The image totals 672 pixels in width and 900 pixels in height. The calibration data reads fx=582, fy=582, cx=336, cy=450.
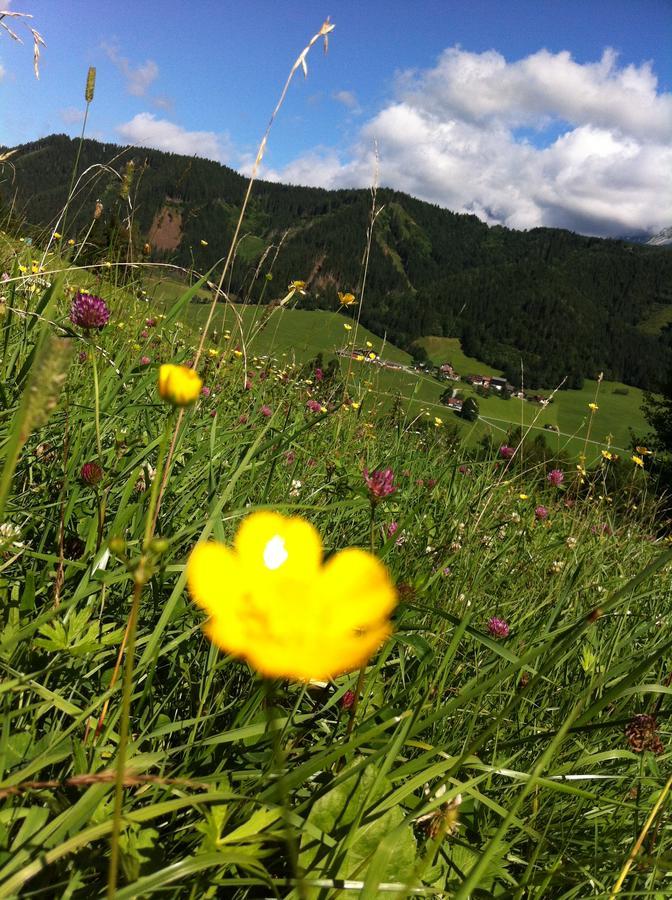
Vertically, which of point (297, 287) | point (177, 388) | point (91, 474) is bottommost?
point (91, 474)

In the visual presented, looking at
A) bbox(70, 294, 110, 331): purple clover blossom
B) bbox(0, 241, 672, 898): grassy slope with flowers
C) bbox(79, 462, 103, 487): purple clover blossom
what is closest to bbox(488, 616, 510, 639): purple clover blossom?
bbox(0, 241, 672, 898): grassy slope with flowers

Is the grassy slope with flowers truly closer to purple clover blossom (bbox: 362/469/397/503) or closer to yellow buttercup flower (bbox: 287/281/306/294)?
purple clover blossom (bbox: 362/469/397/503)

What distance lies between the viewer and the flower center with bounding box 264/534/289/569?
1.89ft

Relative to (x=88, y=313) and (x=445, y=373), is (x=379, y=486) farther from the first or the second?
(x=445, y=373)

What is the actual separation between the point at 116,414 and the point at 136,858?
1253 millimetres

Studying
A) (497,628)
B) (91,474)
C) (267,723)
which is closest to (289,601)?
(267,723)

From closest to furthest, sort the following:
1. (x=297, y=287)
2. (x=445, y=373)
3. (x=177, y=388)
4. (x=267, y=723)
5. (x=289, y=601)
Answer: (x=289, y=601)
(x=177, y=388)
(x=267, y=723)
(x=297, y=287)
(x=445, y=373)

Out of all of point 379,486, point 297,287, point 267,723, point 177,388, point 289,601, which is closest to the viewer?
point 289,601

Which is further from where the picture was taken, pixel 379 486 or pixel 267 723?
pixel 379 486

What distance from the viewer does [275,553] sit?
58 centimetres

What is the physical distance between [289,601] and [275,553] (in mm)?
72

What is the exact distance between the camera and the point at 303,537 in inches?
24.1

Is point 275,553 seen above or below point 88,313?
→ below

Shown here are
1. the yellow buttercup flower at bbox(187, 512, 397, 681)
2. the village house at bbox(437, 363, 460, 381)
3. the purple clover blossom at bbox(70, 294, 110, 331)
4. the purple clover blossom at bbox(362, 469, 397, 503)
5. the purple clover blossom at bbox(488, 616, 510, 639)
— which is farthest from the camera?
the village house at bbox(437, 363, 460, 381)
